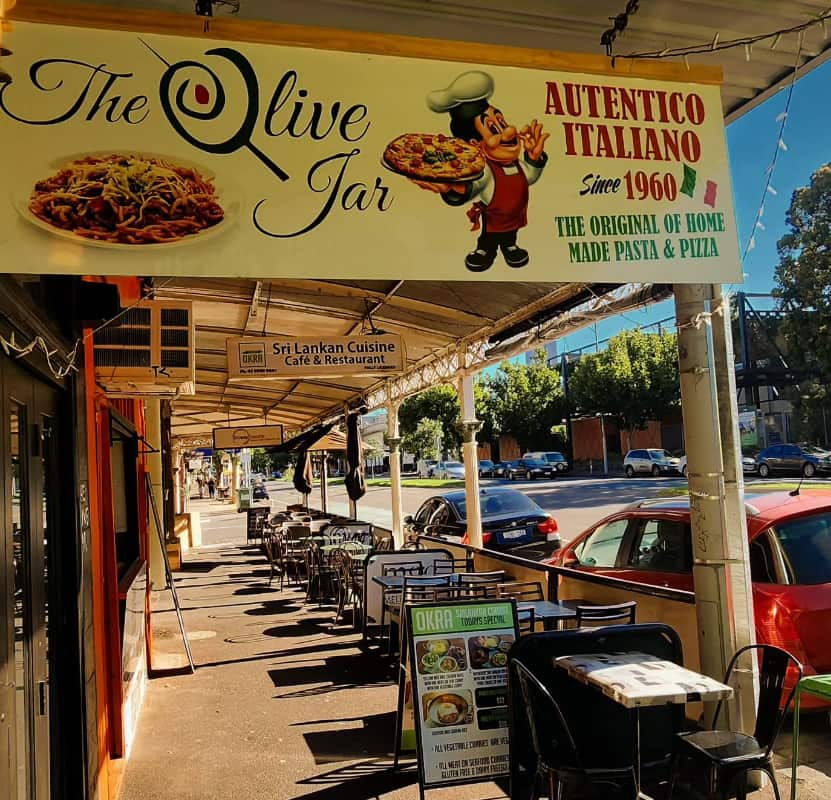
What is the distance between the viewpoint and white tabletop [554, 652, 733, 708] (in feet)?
10.5

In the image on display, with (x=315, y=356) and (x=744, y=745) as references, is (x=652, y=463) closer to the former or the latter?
(x=315, y=356)

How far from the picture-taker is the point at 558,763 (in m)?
3.57

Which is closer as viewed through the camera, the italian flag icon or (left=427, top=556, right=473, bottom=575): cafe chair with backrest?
the italian flag icon

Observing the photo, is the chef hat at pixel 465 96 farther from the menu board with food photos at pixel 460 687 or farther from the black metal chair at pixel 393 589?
the black metal chair at pixel 393 589

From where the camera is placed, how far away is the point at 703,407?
4617 mm

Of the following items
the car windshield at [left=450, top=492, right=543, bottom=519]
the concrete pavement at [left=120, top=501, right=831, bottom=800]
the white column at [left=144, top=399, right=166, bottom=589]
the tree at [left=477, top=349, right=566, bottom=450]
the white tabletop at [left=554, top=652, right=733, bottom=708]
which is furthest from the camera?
the tree at [left=477, top=349, right=566, bottom=450]

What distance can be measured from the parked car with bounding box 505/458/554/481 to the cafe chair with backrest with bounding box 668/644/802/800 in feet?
141

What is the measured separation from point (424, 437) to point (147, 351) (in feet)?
147

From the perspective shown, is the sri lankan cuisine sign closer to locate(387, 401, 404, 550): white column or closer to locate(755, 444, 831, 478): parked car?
locate(387, 401, 404, 550): white column

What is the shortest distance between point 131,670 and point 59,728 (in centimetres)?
234

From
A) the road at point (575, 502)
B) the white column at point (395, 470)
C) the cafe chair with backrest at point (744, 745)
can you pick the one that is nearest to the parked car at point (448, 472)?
the road at point (575, 502)

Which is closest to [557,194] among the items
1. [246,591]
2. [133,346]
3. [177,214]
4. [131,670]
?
[177,214]

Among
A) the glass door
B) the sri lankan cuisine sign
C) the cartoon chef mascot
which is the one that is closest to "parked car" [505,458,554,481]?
the sri lankan cuisine sign

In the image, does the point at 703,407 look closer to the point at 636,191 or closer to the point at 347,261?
the point at 636,191
